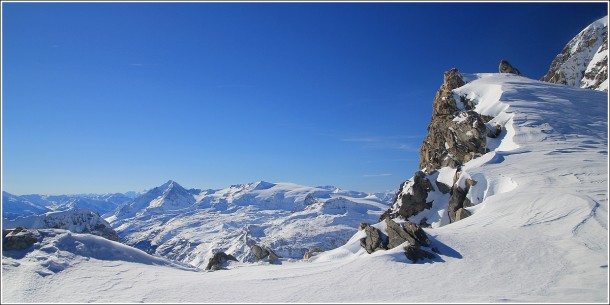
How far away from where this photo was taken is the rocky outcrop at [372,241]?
82.2 ft

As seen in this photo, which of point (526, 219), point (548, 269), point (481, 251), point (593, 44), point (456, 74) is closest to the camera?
point (548, 269)

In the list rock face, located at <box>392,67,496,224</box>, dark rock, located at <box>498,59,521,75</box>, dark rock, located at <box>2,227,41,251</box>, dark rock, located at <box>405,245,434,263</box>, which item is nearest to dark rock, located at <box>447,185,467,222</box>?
rock face, located at <box>392,67,496,224</box>

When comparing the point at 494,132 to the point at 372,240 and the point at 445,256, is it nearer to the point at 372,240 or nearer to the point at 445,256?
the point at 372,240

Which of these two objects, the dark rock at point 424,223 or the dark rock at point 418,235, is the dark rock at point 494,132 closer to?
the dark rock at point 424,223

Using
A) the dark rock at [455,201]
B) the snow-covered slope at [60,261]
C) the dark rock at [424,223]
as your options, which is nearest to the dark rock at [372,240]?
the dark rock at [455,201]

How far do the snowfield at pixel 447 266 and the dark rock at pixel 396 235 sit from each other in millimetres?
1336

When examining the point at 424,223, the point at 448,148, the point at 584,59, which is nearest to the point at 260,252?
the point at 424,223

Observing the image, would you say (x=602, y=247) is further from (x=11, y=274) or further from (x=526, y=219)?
(x=11, y=274)

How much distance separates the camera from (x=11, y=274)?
21656 millimetres

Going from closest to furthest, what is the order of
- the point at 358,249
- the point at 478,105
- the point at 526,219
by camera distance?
the point at 526,219 → the point at 358,249 → the point at 478,105

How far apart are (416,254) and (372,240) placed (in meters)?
5.22

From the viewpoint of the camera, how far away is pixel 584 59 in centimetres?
11038

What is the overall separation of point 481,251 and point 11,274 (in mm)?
28943

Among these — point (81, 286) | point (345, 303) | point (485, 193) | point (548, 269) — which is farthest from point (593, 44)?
point (81, 286)
